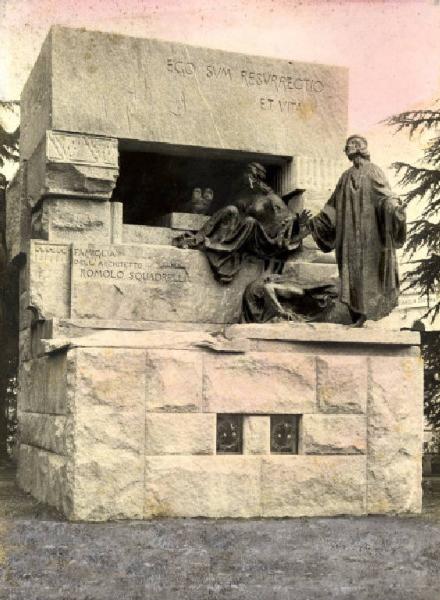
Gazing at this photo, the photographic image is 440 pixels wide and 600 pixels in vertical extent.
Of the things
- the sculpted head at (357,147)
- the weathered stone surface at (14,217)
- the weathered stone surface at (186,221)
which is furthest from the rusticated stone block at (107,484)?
the weathered stone surface at (14,217)

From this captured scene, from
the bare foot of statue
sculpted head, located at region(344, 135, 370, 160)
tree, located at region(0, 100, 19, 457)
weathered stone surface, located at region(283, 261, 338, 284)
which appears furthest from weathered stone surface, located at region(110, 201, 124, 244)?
tree, located at region(0, 100, 19, 457)

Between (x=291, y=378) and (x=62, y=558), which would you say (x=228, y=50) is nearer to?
(x=291, y=378)

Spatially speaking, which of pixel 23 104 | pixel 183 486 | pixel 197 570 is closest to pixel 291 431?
pixel 183 486

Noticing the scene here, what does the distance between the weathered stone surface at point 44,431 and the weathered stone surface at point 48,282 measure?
1.01 metres

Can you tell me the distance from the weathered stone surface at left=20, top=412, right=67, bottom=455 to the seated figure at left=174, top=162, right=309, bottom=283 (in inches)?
86.8

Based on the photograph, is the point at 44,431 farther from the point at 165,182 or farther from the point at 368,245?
the point at 165,182

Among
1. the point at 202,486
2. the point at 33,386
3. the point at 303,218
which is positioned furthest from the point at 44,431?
the point at 303,218

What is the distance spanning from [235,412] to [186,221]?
107 inches

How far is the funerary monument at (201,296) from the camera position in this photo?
24.4 ft

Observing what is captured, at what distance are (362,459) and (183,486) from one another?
5.14ft

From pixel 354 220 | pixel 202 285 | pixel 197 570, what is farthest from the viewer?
pixel 202 285

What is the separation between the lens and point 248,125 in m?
9.87

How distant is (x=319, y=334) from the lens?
7926 millimetres

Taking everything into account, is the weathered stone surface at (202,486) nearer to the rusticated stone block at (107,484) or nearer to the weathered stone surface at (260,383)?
the rusticated stone block at (107,484)
